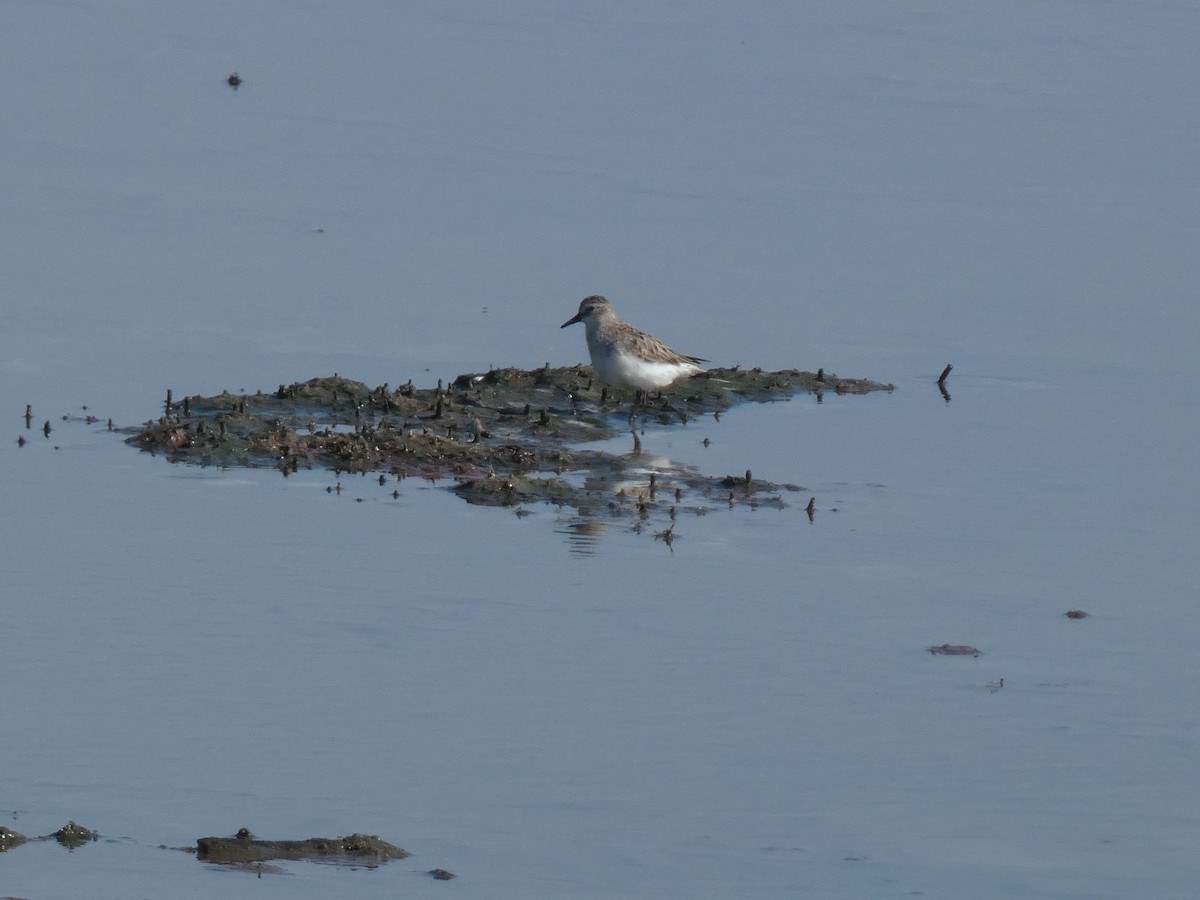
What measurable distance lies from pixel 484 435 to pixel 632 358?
134cm

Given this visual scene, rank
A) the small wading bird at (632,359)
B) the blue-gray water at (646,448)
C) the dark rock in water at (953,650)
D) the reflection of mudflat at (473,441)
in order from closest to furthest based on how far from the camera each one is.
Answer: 1. the blue-gray water at (646,448)
2. the dark rock in water at (953,650)
3. the reflection of mudflat at (473,441)
4. the small wading bird at (632,359)

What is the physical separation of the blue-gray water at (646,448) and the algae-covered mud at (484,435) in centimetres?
29

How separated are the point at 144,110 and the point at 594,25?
6653 millimetres

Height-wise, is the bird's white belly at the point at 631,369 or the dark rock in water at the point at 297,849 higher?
the bird's white belly at the point at 631,369

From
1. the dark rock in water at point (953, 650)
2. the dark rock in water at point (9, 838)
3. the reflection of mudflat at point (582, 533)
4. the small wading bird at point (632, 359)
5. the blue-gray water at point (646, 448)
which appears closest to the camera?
the dark rock in water at point (9, 838)

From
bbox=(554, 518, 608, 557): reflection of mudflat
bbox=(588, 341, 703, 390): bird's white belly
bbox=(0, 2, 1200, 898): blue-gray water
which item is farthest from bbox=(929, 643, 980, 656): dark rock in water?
bbox=(588, 341, 703, 390): bird's white belly

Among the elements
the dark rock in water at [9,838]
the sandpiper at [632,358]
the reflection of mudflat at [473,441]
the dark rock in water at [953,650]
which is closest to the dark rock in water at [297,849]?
the dark rock in water at [9,838]

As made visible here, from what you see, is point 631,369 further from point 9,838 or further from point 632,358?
point 9,838

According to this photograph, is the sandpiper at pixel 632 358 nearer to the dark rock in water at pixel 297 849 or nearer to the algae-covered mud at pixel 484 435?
the algae-covered mud at pixel 484 435

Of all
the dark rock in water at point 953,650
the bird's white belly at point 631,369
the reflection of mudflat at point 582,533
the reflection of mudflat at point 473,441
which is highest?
the bird's white belly at point 631,369

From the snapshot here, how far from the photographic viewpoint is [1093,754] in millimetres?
8789

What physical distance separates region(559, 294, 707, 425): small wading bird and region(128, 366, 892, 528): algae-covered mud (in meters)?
0.19

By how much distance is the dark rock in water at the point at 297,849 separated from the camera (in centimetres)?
742

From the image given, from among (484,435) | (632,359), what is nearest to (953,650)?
(484,435)
